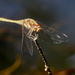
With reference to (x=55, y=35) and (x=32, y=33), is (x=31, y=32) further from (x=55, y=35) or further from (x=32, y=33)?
(x=55, y=35)

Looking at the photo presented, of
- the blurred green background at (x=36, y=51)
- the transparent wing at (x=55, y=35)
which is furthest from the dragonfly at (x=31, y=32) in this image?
the blurred green background at (x=36, y=51)

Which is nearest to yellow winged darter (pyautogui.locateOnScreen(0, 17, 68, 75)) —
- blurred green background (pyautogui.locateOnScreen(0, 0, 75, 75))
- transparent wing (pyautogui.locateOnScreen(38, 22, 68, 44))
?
transparent wing (pyautogui.locateOnScreen(38, 22, 68, 44))

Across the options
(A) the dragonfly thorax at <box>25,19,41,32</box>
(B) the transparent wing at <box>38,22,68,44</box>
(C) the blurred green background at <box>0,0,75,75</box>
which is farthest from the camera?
(C) the blurred green background at <box>0,0,75,75</box>

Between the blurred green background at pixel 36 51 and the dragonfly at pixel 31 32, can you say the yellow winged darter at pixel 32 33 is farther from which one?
the blurred green background at pixel 36 51

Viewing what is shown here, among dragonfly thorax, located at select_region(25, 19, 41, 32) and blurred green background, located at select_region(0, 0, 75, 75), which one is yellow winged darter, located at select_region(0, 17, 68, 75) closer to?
dragonfly thorax, located at select_region(25, 19, 41, 32)

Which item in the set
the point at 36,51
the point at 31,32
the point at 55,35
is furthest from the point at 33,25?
the point at 36,51

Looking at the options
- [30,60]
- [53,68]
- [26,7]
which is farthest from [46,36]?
[26,7]

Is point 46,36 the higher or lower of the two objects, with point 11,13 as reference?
lower

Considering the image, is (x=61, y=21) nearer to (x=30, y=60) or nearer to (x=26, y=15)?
(x=26, y=15)
